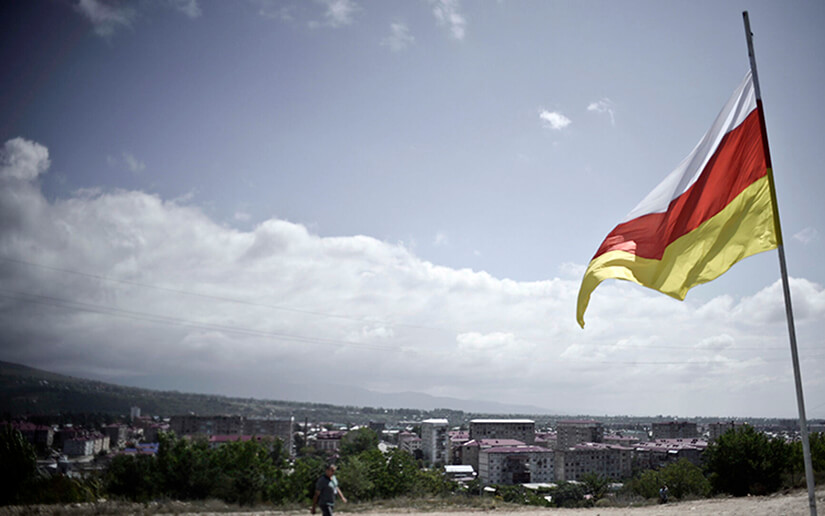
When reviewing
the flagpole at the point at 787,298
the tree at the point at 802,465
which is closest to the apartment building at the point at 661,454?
the tree at the point at 802,465

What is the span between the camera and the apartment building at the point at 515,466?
128625mm

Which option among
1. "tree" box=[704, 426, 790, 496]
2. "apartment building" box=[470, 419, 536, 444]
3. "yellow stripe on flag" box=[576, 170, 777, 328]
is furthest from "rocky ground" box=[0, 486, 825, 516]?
"apartment building" box=[470, 419, 536, 444]

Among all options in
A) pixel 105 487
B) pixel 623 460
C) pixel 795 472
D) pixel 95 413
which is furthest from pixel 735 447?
pixel 95 413

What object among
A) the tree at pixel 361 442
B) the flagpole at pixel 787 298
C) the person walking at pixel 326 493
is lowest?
the tree at pixel 361 442

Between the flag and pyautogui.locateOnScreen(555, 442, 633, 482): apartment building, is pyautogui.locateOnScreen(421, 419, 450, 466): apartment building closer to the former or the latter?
pyautogui.locateOnScreen(555, 442, 633, 482): apartment building

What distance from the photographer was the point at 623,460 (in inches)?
5453

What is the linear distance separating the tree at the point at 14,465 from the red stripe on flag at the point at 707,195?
2421 cm

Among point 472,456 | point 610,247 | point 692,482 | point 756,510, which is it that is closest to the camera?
point 610,247

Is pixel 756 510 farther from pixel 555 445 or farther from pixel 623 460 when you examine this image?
pixel 555 445

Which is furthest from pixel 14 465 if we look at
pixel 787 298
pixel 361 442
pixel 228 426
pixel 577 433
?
pixel 577 433

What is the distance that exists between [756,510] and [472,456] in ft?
462

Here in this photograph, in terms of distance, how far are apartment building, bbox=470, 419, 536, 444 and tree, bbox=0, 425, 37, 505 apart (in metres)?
174

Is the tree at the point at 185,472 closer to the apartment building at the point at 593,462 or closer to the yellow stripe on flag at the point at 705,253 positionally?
the yellow stripe on flag at the point at 705,253

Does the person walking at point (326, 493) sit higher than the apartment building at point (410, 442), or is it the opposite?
the person walking at point (326, 493)
